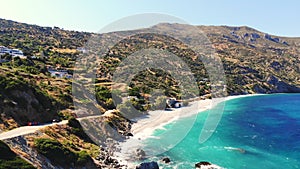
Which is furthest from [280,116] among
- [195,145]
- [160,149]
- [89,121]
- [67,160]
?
[67,160]

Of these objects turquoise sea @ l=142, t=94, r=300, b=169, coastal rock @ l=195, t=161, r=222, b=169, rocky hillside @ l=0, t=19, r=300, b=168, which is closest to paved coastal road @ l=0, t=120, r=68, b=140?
rocky hillside @ l=0, t=19, r=300, b=168

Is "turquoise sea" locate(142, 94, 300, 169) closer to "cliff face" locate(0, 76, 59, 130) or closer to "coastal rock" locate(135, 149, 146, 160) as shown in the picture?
"coastal rock" locate(135, 149, 146, 160)

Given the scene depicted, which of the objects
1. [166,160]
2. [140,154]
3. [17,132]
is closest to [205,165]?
[166,160]

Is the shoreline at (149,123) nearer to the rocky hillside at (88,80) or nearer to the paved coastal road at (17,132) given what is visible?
the rocky hillside at (88,80)

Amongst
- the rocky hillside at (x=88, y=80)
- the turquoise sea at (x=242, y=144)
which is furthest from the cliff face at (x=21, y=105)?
the turquoise sea at (x=242, y=144)

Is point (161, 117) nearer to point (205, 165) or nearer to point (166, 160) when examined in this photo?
point (166, 160)

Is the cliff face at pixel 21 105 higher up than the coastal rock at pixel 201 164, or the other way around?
the cliff face at pixel 21 105
